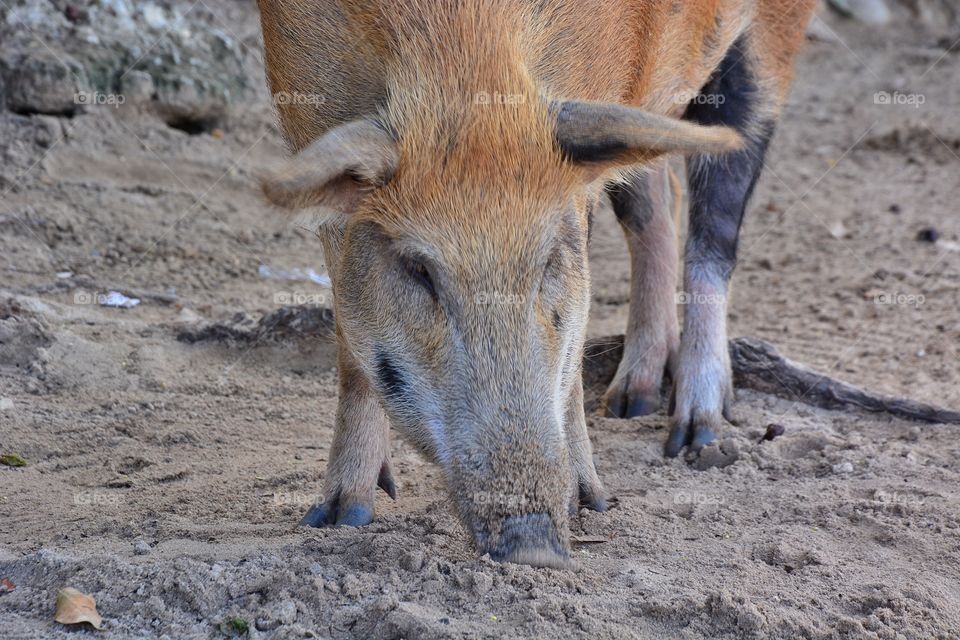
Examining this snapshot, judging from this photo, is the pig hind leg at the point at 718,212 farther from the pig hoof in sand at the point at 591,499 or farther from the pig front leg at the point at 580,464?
the pig hoof in sand at the point at 591,499

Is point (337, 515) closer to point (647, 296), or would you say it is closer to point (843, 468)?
point (843, 468)

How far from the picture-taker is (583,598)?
2824 millimetres

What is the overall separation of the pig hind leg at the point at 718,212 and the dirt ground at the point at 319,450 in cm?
26

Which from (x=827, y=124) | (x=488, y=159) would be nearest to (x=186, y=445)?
(x=488, y=159)

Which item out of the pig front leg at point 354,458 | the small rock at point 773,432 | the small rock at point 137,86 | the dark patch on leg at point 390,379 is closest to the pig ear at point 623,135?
the dark patch on leg at point 390,379

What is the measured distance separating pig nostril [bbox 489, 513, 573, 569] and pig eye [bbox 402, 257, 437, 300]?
2.10ft

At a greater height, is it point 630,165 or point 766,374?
point 630,165

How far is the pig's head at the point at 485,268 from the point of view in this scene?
9.00 feet

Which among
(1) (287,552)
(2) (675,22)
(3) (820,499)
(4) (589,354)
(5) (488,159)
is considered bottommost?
(1) (287,552)

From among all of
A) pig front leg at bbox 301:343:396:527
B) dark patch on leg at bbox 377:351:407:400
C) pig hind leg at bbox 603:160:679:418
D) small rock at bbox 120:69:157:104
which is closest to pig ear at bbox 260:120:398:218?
dark patch on leg at bbox 377:351:407:400

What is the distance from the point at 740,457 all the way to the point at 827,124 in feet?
21.1

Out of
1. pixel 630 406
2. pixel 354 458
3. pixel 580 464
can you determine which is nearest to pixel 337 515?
pixel 354 458

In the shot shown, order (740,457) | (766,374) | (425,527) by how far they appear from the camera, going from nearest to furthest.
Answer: (425,527) → (740,457) → (766,374)

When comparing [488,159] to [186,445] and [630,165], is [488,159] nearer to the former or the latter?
[630,165]
